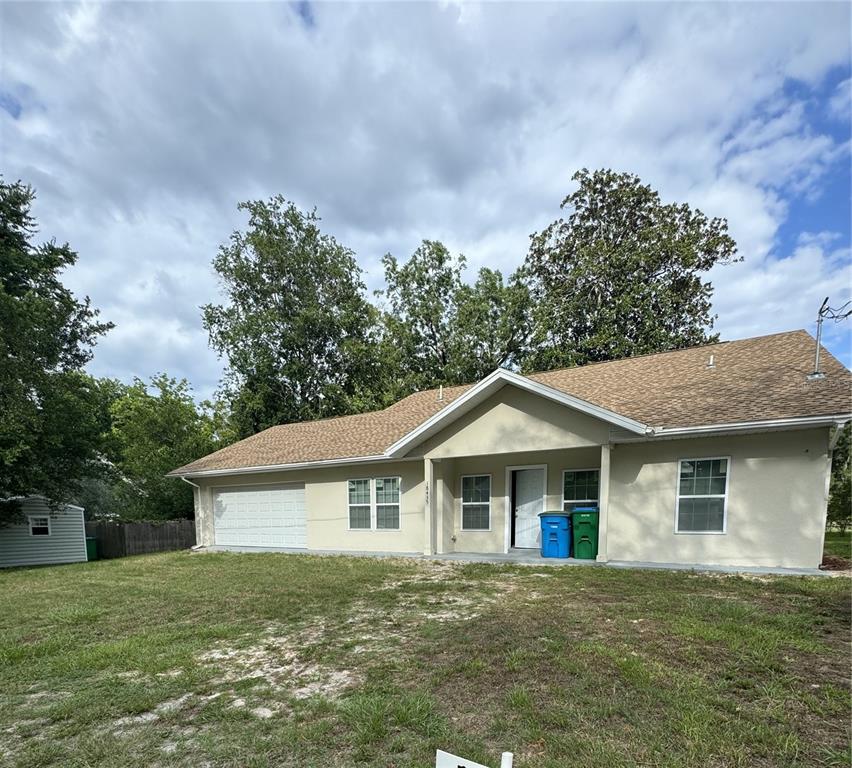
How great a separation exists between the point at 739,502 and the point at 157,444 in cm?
2312

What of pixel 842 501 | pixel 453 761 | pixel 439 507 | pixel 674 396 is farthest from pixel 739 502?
pixel 842 501

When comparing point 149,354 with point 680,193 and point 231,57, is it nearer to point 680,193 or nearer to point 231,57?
point 231,57

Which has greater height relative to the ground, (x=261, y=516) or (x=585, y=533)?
(x=585, y=533)

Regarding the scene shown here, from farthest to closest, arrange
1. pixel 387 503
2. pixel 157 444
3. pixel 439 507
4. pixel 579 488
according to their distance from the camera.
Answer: pixel 157 444 → pixel 387 503 → pixel 439 507 → pixel 579 488

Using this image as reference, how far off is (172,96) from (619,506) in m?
11.5

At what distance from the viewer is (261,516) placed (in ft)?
46.3

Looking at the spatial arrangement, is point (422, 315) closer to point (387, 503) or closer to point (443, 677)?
point (387, 503)

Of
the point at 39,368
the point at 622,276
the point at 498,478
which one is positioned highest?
the point at 622,276

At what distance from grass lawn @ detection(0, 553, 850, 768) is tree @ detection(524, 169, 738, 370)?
15976 millimetres

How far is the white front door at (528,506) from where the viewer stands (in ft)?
34.6

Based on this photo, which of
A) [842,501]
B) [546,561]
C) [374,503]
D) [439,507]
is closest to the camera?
[546,561]

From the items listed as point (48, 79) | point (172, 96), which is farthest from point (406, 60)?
point (48, 79)

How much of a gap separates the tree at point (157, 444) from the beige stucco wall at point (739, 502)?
18.3 m

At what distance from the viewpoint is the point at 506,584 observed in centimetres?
721
